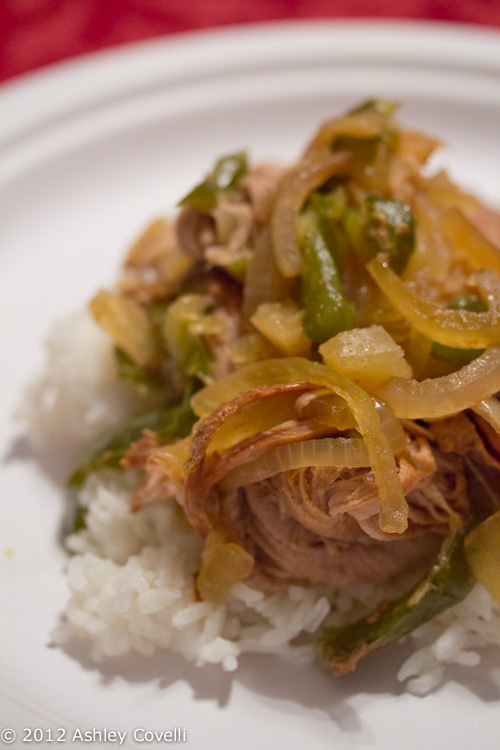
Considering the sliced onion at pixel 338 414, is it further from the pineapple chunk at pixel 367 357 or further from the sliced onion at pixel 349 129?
the sliced onion at pixel 349 129

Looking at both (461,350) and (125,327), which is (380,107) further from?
(125,327)

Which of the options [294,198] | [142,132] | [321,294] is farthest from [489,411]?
[142,132]

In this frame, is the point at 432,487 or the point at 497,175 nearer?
the point at 432,487

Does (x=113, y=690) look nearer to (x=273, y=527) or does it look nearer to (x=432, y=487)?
(x=273, y=527)

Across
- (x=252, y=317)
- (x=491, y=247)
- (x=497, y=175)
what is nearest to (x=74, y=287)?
(x=252, y=317)

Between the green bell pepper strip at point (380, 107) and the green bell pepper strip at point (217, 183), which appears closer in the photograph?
the green bell pepper strip at point (217, 183)

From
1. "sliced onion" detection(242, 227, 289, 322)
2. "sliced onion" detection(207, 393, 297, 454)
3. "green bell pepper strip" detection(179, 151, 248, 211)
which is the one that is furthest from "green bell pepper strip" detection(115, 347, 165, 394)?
"sliced onion" detection(207, 393, 297, 454)

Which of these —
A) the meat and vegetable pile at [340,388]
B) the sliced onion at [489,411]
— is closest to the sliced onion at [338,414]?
the meat and vegetable pile at [340,388]
